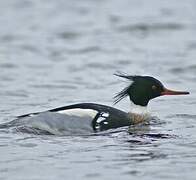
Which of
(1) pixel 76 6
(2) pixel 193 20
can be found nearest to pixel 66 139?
(2) pixel 193 20

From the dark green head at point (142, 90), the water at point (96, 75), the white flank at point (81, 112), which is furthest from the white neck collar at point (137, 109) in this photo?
the white flank at point (81, 112)

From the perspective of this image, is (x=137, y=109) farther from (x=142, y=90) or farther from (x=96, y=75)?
(x=96, y=75)

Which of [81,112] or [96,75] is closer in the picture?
[81,112]

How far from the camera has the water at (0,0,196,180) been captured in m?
11.8

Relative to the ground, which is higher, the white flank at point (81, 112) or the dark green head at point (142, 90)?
the dark green head at point (142, 90)

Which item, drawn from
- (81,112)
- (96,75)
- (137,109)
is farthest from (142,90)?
(96,75)

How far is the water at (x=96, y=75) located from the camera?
1177cm

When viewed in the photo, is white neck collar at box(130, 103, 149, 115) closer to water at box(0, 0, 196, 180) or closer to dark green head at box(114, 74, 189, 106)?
dark green head at box(114, 74, 189, 106)

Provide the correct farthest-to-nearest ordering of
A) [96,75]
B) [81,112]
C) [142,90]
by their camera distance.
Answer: [96,75] → [142,90] → [81,112]

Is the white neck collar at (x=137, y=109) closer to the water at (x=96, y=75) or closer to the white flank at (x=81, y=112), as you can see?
the water at (x=96, y=75)

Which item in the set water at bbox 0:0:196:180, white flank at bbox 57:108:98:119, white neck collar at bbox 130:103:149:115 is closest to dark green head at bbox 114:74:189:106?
white neck collar at bbox 130:103:149:115

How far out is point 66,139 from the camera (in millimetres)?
13180

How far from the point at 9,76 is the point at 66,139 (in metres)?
7.17

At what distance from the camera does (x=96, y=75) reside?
2011 cm
